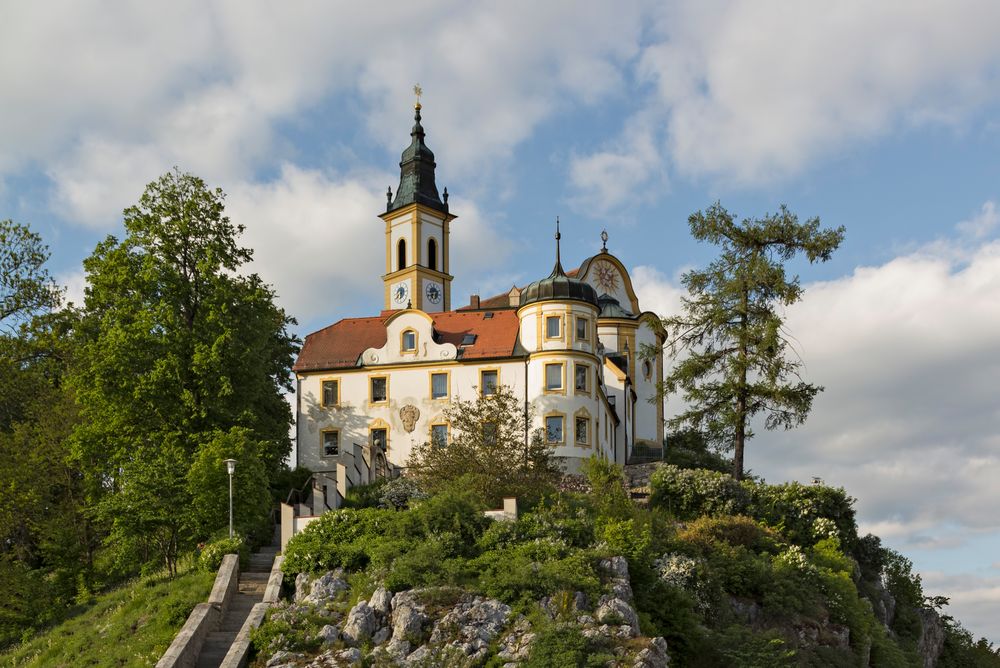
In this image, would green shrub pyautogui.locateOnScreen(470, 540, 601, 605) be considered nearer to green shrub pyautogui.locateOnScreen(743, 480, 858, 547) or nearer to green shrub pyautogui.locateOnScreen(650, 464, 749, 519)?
green shrub pyautogui.locateOnScreen(650, 464, 749, 519)

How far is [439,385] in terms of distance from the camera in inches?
1939

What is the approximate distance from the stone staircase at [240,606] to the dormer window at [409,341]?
16.6 meters

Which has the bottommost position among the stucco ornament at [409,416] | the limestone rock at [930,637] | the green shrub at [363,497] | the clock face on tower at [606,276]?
the limestone rock at [930,637]

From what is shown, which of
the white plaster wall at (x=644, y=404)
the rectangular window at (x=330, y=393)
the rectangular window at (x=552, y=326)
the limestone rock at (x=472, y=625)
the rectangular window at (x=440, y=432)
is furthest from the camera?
the white plaster wall at (x=644, y=404)

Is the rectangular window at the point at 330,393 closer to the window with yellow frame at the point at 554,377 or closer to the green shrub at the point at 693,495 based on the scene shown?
the window with yellow frame at the point at 554,377

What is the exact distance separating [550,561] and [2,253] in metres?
28.1

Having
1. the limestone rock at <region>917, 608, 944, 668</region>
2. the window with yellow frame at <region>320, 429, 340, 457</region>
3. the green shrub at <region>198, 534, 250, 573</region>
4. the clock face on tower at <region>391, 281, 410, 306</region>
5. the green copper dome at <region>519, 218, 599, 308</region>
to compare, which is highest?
the clock face on tower at <region>391, 281, 410, 306</region>

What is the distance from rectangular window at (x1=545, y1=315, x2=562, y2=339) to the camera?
4791 centimetres

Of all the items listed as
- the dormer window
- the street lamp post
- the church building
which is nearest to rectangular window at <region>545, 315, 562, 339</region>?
the church building

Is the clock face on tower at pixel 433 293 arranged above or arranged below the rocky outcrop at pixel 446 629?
above

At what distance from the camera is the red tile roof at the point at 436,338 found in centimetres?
4912

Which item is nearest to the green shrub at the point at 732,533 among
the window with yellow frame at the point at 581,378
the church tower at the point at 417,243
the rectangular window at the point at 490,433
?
the rectangular window at the point at 490,433

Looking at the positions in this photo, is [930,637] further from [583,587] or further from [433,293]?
[433,293]

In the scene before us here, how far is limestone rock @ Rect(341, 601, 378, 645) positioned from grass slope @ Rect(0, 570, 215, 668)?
4435 millimetres
